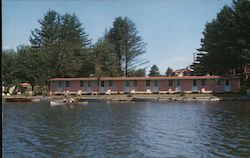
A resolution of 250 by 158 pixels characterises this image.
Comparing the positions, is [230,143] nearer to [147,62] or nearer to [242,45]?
[242,45]

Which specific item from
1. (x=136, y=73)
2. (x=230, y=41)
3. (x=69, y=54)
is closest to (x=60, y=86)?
(x=69, y=54)

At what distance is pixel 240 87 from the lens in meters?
60.7

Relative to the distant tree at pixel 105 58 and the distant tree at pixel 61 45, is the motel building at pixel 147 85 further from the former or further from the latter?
the distant tree at pixel 105 58

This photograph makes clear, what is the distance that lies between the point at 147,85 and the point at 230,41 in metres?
15.5

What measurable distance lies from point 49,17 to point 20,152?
7988 centimetres

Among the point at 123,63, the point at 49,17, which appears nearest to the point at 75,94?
the point at 123,63

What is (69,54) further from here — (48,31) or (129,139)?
(129,139)

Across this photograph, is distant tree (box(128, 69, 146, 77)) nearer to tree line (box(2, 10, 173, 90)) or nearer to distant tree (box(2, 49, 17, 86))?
tree line (box(2, 10, 173, 90))

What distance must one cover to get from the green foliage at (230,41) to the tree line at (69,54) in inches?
810

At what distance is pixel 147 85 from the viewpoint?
213 ft

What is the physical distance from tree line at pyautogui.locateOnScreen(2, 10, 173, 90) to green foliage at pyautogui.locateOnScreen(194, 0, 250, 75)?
2057 centimetres

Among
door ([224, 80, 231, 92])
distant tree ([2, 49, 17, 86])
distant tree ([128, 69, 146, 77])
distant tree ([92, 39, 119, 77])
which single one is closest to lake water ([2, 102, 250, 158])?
door ([224, 80, 231, 92])

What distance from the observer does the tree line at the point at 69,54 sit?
73.1m

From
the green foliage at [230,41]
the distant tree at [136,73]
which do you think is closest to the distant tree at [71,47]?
the distant tree at [136,73]
